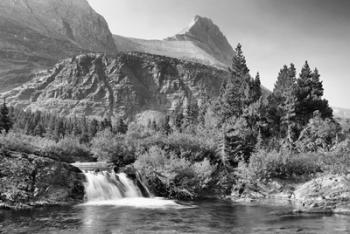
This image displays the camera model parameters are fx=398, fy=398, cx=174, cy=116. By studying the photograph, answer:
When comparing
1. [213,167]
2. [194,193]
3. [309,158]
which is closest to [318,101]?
[309,158]

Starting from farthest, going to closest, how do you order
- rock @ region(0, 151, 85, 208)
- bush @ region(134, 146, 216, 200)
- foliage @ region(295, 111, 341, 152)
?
foliage @ region(295, 111, 341, 152), bush @ region(134, 146, 216, 200), rock @ region(0, 151, 85, 208)

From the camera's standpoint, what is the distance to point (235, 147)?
67.1 m

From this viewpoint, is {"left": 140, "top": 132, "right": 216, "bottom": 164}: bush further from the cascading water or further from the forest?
the cascading water

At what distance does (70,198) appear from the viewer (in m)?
45.7

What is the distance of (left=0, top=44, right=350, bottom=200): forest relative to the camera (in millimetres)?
55281

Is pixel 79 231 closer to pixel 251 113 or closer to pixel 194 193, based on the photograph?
pixel 194 193

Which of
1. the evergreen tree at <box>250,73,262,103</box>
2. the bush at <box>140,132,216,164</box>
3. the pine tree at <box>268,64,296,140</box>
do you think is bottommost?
the bush at <box>140,132,216,164</box>

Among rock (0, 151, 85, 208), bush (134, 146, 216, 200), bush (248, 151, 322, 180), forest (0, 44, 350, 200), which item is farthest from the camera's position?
bush (248, 151, 322, 180)

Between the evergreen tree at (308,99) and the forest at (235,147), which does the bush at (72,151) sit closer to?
the forest at (235,147)

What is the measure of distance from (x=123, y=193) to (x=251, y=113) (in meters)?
42.3

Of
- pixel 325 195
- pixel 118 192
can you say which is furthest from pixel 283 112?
pixel 118 192

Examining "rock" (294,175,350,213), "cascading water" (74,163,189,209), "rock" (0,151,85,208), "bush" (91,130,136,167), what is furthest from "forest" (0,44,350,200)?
"rock" (0,151,85,208)

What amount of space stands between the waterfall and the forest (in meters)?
3.01

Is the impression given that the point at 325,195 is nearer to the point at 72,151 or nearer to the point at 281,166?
the point at 281,166
